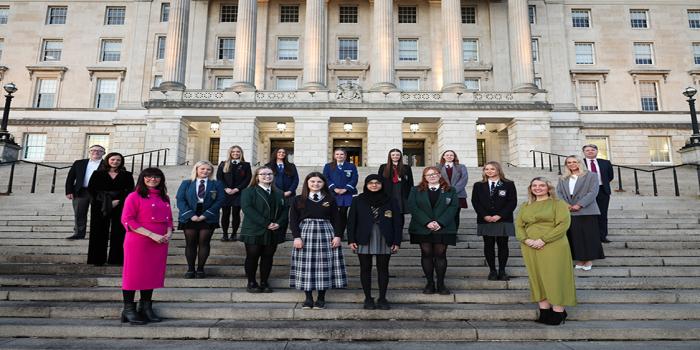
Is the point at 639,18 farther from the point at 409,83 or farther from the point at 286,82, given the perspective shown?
the point at 286,82

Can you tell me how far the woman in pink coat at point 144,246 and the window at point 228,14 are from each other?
30.0 meters

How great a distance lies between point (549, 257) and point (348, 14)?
3001 cm

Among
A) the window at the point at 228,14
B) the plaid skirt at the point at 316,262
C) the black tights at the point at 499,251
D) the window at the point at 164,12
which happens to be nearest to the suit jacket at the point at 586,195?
the black tights at the point at 499,251

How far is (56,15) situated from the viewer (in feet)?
107

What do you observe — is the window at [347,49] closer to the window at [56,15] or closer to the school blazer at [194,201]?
the window at [56,15]

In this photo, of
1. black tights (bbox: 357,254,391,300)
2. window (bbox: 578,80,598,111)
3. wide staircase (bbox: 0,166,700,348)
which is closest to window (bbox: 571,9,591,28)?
window (bbox: 578,80,598,111)

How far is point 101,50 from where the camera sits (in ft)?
105

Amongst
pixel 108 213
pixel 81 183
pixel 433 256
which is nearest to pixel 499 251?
pixel 433 256

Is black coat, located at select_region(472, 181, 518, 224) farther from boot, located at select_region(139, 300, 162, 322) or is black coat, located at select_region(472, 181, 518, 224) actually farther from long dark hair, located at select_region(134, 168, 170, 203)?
boot, located at select_region(139, 300, 162, 322)

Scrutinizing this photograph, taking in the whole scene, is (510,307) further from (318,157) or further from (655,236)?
(318,157)

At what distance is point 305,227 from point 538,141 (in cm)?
2249

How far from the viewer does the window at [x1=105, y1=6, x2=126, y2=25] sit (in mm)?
32312

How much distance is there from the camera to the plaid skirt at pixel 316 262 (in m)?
5.09

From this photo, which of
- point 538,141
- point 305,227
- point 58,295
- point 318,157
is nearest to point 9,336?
point 58,295
